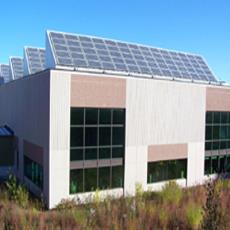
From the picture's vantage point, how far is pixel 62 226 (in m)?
13.4

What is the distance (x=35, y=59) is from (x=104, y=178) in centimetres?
1414

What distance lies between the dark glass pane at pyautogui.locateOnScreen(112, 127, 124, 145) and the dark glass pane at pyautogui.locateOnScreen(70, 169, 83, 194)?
128 inches

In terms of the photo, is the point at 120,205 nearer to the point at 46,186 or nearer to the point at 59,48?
the point at 46,186

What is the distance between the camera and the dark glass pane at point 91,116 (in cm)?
1994

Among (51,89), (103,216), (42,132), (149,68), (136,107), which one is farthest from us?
(149,68)

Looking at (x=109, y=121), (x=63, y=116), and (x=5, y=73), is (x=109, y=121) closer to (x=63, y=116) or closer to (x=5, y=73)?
(x=63, y=116)

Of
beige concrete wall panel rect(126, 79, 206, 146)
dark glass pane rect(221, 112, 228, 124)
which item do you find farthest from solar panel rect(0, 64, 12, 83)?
dark glass pane rect(221, 112, 228, 124)

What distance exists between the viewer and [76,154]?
1977 cm

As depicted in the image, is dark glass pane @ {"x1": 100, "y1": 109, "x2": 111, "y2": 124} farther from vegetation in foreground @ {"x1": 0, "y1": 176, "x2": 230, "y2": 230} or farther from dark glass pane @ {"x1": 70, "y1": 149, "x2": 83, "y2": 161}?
vegetation in foreground @ {"x1": 0, "y1": 176, "x2": 230, "y2": 230}

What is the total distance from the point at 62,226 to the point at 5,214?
338 cm

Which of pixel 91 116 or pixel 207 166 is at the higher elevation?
pixel 91 116

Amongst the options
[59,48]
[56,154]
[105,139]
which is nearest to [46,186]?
[56,154]

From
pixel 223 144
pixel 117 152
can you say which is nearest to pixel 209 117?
pixel 223 144

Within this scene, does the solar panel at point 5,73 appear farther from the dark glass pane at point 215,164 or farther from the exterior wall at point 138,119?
the dark glass pane at point 215,164
